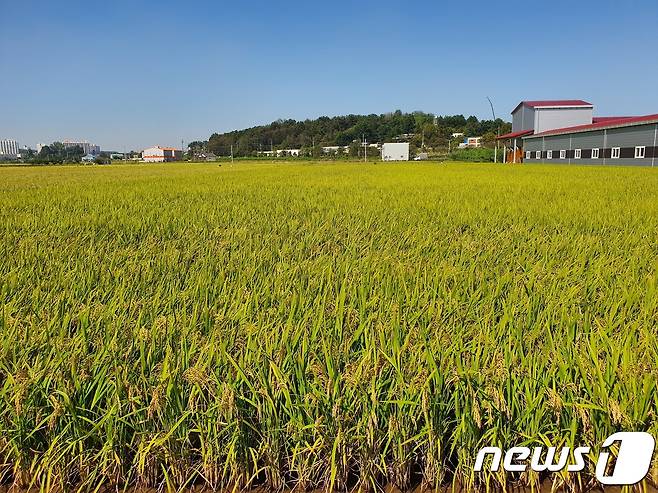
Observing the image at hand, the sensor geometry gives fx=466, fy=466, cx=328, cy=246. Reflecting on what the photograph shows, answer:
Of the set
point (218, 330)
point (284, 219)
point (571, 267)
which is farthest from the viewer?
point (284, 219)

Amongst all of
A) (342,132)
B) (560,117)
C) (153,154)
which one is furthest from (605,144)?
(153,154)

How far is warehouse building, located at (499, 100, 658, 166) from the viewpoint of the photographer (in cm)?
2197

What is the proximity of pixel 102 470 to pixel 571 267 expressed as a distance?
103 inches

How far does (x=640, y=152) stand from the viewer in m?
22.1

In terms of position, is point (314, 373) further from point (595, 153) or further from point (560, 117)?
point (560, 117)

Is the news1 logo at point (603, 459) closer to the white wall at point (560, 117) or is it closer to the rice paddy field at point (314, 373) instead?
the rice paddy field at point (314, 373)

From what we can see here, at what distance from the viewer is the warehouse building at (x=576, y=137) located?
22.0 m

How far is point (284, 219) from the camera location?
5.12 metres

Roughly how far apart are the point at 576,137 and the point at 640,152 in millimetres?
6315

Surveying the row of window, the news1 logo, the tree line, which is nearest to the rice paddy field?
the news1 logo

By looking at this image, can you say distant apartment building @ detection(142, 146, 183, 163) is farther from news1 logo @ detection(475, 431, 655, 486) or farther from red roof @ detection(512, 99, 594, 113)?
news1 logo @ detection(475, 431, 655, 486)

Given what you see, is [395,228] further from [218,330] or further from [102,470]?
[102,470]

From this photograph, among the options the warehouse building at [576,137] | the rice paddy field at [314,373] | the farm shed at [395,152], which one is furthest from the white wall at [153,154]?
the rice paddy field at [314,373]

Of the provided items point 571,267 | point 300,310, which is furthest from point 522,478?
point 571,267
